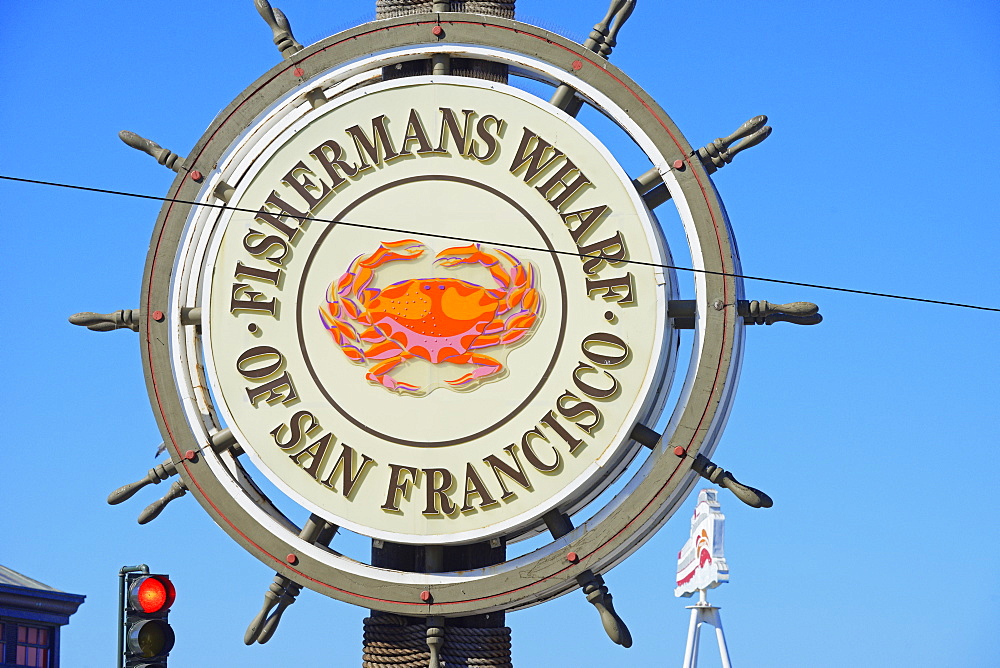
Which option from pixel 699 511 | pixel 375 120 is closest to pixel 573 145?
pixel 375 120

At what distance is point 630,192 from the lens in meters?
14.3

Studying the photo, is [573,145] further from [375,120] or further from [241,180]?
[241,180]

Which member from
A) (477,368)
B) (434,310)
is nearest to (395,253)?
A: (434,310)

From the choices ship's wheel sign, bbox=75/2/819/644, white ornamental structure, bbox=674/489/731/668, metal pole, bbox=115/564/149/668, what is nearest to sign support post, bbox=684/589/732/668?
white ornamental structure, bbox=674/489/731/668

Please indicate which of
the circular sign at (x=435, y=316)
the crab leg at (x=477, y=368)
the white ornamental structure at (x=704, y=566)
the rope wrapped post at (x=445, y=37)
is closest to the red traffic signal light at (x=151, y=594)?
the circular sign at (x=435, y=316)

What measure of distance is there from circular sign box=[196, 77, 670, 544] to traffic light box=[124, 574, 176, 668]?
3.43 m

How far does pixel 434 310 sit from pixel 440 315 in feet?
0.23

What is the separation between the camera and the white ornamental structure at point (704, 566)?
62.5ft

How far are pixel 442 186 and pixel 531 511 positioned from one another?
298cm

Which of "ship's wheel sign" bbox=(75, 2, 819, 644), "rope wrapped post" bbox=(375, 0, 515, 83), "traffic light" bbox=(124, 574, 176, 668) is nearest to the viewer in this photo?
"traffic light" bbox=(124, 574, 176, 668)

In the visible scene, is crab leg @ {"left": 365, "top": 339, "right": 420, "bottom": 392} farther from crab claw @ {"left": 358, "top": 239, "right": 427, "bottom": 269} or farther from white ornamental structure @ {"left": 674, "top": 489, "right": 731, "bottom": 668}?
white ornamental structure @ {"left": 674, "top": 489, "right": 731, "bottom": 668}

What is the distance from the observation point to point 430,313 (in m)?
14.5

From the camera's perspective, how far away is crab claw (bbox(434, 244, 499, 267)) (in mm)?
14539

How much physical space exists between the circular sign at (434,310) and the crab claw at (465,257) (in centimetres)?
2
